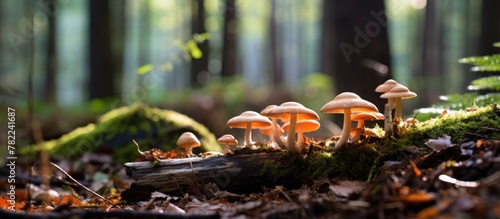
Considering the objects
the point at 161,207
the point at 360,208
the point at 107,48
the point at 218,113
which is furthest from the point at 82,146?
the point at 107,48

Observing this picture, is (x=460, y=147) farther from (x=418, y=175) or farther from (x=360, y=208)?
(x=360, y=208)

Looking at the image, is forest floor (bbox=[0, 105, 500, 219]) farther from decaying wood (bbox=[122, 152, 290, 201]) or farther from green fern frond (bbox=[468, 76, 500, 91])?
green fern frond (bbox=[468, 76, 500, 91])

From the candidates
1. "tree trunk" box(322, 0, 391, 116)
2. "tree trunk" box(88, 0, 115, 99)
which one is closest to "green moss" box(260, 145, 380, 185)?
"tree trunk" box(322, 0, 391, 116)

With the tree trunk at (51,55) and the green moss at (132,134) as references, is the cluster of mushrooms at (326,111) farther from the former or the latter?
the tree trunk at (51,55)

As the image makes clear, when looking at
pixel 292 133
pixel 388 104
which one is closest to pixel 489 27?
pixel 388 104

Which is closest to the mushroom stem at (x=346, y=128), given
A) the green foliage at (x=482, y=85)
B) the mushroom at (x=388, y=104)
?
the mushroom at (x=388, y=104)
